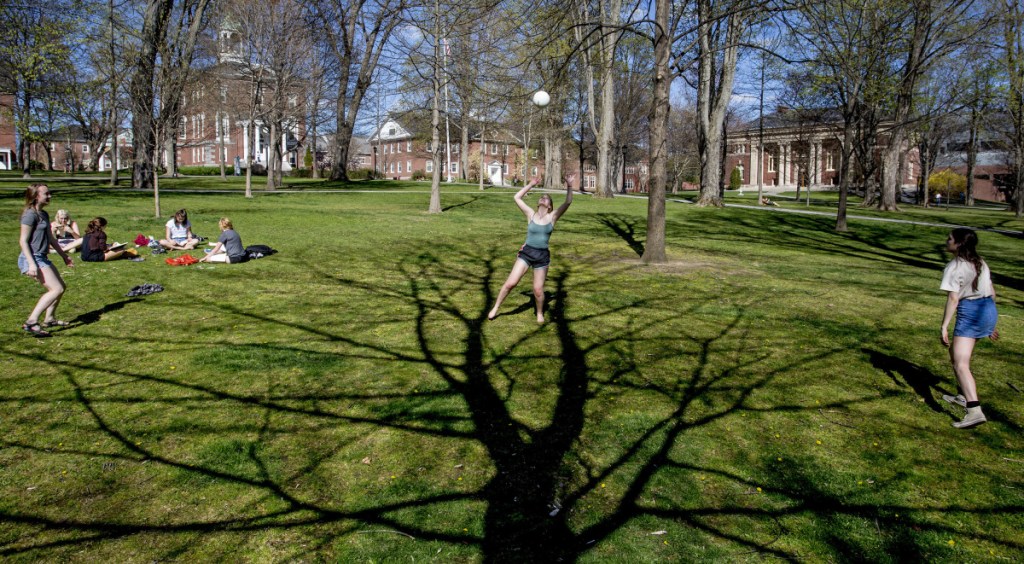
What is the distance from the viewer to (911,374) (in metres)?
7.17

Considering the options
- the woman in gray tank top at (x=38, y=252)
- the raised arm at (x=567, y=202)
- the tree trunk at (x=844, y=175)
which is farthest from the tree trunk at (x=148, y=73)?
the tree trunk at (x=844, y=175)

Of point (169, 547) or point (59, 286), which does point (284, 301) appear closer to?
point (59, 286)

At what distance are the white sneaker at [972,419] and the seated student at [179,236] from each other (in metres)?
13.7

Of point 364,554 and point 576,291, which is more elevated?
point 576,291

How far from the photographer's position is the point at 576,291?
10.9m

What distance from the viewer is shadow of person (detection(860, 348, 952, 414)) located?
21.5 feet

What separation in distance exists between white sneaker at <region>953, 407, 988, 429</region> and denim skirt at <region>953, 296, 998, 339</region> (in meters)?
0.69

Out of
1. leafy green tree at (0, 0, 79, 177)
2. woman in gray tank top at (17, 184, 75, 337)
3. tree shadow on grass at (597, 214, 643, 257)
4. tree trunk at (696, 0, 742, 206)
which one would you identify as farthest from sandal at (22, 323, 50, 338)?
tree trunk at (696, 0, 742, 206)

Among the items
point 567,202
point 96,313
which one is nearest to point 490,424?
point 567,202

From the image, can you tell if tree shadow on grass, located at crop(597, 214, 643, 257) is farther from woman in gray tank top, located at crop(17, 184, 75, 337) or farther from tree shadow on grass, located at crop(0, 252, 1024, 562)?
woman in gray tank top, located at crop(17, 184, 75, 337)

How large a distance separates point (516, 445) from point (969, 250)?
4.70 metres

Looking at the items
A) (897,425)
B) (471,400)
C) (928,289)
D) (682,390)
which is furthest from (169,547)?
(928,289)

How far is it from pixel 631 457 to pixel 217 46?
3547 centimetres

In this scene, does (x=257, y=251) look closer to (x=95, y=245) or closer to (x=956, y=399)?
(x=95, y=245)
